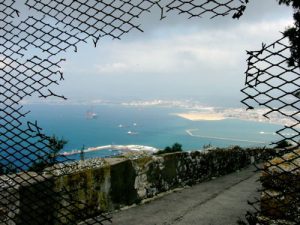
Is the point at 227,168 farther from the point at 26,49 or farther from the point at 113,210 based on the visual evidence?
the point at 26,49

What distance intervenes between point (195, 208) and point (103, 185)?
179 cm

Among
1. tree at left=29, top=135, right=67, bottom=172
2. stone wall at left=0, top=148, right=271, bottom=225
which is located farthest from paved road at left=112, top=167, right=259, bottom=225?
tree at left=29, top=135, right=67, bottom=172

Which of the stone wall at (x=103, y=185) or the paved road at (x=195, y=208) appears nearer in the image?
the stone wall at (x=103, y=185)

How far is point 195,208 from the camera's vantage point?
5.86 m

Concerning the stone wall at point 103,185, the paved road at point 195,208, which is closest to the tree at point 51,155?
the stone wall at point 103,185

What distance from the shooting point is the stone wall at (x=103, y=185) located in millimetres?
3230

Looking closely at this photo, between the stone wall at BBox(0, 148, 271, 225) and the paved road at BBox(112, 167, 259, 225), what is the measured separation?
0.88ft

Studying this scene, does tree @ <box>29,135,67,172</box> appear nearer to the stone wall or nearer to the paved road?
the stone wall

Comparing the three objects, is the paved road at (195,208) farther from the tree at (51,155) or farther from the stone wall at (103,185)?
the tree at (51,155)

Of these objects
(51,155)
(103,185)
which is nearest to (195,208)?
(103,185)

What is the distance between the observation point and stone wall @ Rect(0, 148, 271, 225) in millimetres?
3230

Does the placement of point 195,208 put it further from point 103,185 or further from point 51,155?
point 51,155

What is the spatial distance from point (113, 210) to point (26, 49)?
3396 mm

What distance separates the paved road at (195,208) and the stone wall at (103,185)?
0.27 meters
